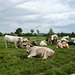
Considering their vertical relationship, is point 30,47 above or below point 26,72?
above

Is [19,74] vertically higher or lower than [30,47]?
lower

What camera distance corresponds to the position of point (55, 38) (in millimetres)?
20734

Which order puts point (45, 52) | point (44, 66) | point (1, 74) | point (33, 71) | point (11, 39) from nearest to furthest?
point (1, 74), point (33, 71), point (44, 66), point (45, 52), point (11, 39)

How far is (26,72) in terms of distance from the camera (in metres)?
5.72

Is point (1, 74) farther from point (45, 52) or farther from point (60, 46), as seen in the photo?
point (60, 46)

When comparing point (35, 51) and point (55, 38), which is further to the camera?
point (55, 38)

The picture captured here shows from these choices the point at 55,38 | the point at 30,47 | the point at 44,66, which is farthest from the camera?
the point at 55,38

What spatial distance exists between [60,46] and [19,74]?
359 inches

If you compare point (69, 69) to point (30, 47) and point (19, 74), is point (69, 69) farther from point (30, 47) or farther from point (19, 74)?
point (30, 47)

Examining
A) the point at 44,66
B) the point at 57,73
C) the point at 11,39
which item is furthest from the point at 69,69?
the point at 11,39

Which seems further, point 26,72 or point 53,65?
point 53,65

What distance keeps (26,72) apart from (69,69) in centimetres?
212

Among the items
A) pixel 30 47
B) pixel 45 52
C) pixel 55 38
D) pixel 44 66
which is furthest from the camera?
→ pixel 55 38

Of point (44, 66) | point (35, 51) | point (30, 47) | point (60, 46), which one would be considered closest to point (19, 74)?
point (44, 66)
